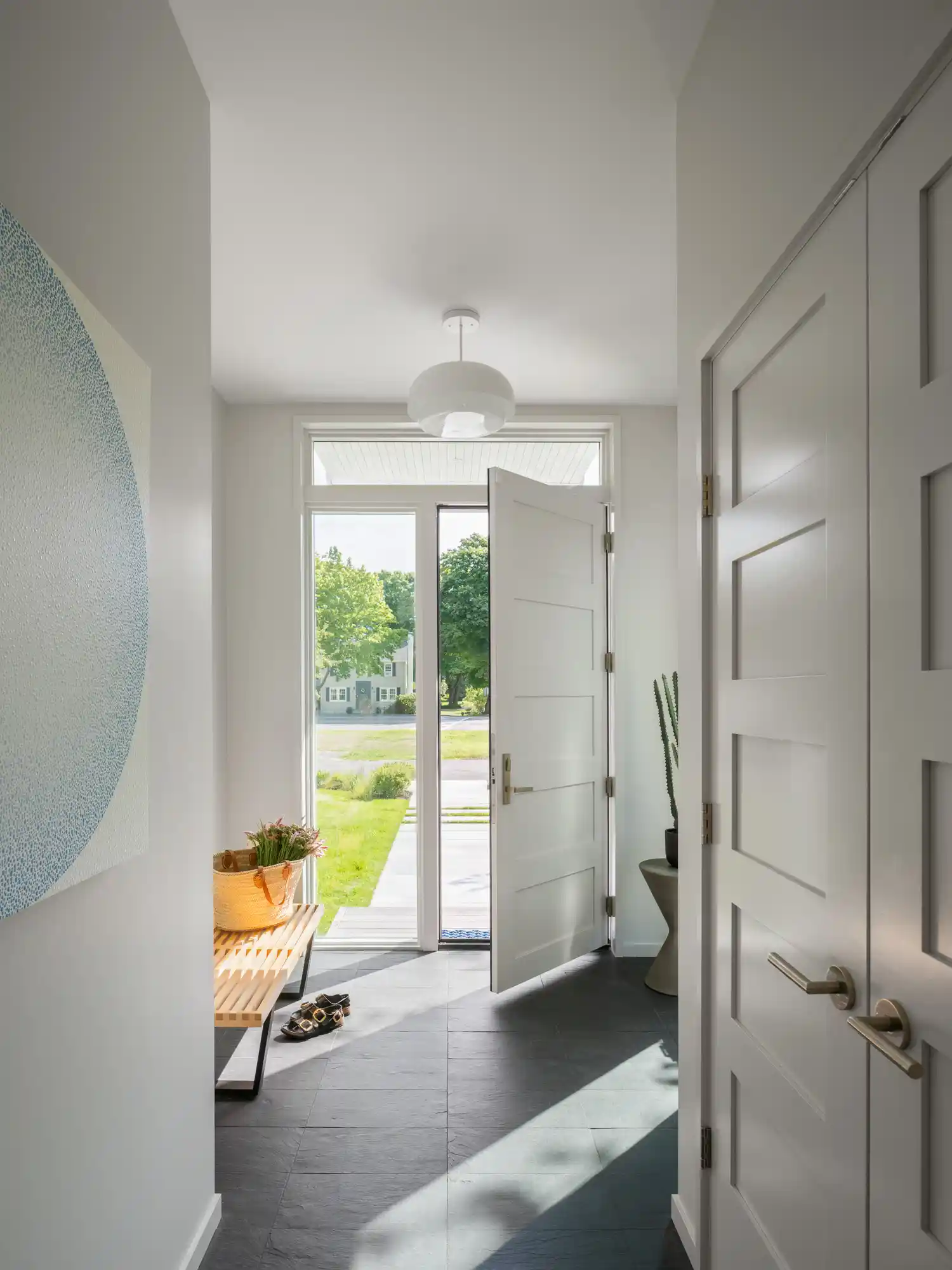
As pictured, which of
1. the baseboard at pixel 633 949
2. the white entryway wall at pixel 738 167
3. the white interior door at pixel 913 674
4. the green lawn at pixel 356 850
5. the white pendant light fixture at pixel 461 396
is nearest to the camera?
the white interior door at pixel 913 674

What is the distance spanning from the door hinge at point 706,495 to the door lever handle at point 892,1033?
3.49 ft

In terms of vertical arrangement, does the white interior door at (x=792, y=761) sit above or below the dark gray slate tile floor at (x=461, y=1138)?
above

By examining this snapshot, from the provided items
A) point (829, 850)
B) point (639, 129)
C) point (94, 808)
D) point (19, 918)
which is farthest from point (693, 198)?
point (19, 918)

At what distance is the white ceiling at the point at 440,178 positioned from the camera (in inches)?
70.6

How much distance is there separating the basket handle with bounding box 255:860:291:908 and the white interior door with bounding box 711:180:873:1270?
182 centimetres

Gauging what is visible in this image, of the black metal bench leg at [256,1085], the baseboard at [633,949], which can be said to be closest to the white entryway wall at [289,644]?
the baseboard at [633,949]

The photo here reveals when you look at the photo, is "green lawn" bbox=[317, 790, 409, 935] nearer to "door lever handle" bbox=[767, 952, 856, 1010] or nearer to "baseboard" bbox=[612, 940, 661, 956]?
"baseboard" bbox=[612, 940, 661, 956]

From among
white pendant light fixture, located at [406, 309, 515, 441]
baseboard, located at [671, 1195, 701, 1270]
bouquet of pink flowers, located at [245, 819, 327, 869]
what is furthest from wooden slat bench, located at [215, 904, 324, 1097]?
white pendant light fixture, located at [406, 309, 515, 441]

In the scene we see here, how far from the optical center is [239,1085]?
2756mm

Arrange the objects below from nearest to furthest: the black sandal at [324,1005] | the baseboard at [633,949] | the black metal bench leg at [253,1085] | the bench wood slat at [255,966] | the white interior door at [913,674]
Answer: the white interior door at [913,674]
the bench wood slat at [255,966]
the black metal bench leg at [253,1085]
the black sandal at [324,1005]
the baseboard at [633,949]

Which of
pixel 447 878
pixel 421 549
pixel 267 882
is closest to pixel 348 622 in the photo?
pixel 421 549

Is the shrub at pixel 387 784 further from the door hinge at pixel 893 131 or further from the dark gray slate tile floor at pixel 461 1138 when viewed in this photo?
the door hinge at pixel 893 131

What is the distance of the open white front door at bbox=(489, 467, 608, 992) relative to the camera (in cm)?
351

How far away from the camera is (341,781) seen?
4.17m
